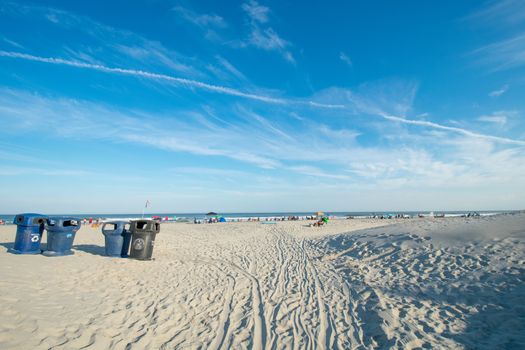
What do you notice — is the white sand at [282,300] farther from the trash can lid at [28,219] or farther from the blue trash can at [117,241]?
the trash can lid at [28,219]

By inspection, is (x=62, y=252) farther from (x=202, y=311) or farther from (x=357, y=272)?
(x=357, y=272)

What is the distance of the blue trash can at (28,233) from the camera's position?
30.4ft

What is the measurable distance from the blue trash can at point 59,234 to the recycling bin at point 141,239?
1952 millimetres

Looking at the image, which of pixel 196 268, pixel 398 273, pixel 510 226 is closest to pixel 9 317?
pixel 196 268

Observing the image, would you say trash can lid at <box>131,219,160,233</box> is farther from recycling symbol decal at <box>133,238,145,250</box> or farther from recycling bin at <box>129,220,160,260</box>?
recycling symbol decal at <box>133,238,145,250</box>

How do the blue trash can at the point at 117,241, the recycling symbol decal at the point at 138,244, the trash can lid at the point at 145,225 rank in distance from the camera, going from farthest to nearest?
1. the blue trash can at the point at 117,241
2. the recycling symbol decal at the point at 138,244
3. the trash can lid at the point at 145,225

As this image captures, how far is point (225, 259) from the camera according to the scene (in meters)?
11.8

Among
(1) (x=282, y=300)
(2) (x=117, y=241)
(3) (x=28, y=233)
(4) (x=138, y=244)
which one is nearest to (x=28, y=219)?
(3) (x=28, y=233)

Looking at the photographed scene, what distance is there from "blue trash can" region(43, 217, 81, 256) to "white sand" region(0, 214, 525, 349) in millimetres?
599

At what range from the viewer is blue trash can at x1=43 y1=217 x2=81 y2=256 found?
9352 millimetres

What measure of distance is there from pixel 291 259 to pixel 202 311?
662 centimetres

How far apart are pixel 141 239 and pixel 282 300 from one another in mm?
6113

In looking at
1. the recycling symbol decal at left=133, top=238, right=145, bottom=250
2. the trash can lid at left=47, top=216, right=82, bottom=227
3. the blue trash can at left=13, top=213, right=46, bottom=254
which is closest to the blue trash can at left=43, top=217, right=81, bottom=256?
the trash can lid at left=47, top=216, right=82, bottom=227

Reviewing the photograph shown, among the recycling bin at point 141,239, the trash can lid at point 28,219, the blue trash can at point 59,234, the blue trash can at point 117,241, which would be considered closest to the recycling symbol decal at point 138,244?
the recycling bin at point 141,239
